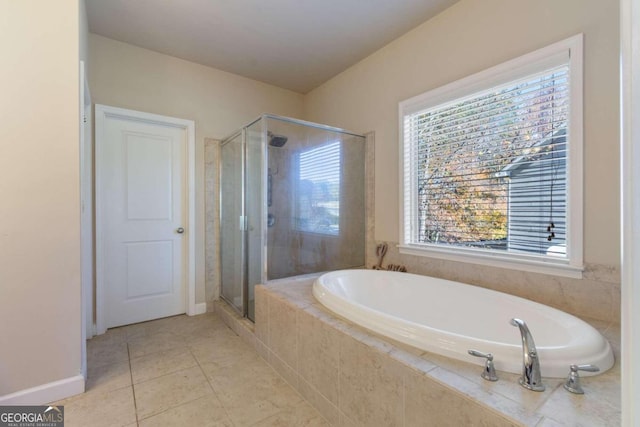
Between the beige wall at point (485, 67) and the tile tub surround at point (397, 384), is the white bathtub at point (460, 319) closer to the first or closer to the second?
the tile tub surround at point (397, 384)

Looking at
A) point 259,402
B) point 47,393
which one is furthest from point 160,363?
point 259,402

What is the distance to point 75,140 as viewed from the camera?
1.75 meters

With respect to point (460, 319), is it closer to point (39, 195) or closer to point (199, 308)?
point (199, 308)

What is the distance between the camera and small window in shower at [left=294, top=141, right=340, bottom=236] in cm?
279

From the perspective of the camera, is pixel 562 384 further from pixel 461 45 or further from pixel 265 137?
pixel 265 137

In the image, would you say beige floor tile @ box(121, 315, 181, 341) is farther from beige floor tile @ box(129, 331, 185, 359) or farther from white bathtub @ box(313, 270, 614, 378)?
white bathtub @ box(313, 270, 614, 378)

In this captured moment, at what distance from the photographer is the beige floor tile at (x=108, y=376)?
1825mm

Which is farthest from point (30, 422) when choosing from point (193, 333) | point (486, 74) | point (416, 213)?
point (486, 74)

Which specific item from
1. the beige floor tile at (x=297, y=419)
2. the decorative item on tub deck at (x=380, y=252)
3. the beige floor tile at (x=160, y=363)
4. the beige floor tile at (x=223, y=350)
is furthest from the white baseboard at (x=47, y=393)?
the decorative item on tub deck at (x=380, y=252)

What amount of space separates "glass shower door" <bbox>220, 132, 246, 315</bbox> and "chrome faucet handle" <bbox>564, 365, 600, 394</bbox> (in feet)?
7.40

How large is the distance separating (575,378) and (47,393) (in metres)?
2.50

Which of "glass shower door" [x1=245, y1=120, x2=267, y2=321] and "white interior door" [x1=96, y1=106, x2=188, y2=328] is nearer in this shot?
"glass shower door" [x1=245, y1=120, x2=267, y2=321]

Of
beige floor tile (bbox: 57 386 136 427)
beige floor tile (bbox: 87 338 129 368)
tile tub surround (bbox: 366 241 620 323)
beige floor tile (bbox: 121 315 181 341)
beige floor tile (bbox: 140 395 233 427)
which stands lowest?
beige floor tile (bbox: 140 395 233 427)

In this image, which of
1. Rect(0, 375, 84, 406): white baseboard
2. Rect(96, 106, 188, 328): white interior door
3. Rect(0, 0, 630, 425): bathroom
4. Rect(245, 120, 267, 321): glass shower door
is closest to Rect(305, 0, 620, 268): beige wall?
Rect(0, 0, 630, 425): bathroom
